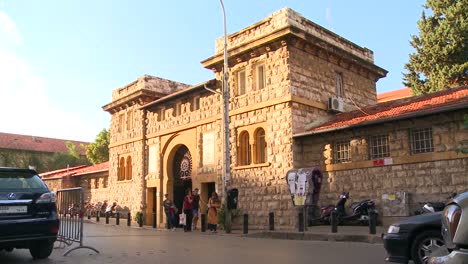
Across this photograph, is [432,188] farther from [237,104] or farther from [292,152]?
[237,104]

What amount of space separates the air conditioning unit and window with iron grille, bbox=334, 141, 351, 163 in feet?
9.75

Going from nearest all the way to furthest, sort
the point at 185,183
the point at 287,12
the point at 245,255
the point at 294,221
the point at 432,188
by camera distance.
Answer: the point at 245,255, the point at 432,188, the point at 294,221, the point at 287,12, the point at 185,183

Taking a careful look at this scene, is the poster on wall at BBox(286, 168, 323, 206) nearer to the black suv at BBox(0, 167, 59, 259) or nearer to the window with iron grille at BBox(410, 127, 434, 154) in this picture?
the window with iron grille at BBox(410, 127, 434, 154)

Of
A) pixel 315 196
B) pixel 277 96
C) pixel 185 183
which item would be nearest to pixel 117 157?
pixel 185 183

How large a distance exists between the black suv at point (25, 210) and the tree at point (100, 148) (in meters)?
43.8

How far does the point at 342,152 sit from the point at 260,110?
3.94m

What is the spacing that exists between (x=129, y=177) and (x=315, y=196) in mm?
15507

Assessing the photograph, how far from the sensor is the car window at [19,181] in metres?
7.59

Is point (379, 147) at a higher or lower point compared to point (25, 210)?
higher

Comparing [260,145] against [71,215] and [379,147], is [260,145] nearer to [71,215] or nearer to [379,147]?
[379,147]

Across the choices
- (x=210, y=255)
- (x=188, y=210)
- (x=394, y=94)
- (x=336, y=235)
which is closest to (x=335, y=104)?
(x=188, y=210)

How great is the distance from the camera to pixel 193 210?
62.5 ft

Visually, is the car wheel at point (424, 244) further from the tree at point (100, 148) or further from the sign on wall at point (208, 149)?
the tree at point (100, 148)

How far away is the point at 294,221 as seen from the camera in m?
17.0
